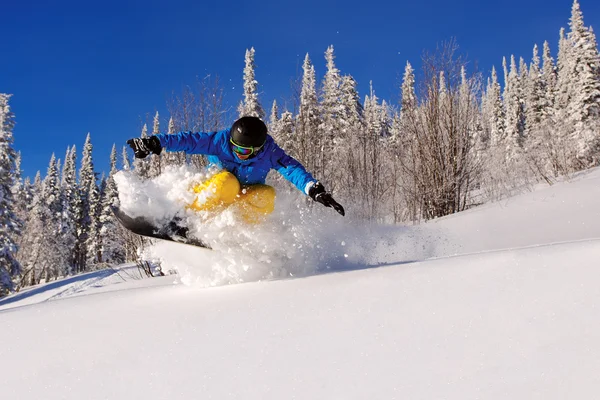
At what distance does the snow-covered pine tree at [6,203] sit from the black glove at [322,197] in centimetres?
2620

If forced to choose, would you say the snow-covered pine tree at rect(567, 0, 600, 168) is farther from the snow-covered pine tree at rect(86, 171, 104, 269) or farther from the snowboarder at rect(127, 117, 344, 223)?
the snow-covered pine tree at rect(86, 171, 104, 269)

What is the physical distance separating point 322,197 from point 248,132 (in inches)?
32.2

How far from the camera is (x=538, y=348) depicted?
1592 mm

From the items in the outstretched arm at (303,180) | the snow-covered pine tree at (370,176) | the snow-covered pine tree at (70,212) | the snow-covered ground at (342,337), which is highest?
the snow-covered pine tree at (70,212)

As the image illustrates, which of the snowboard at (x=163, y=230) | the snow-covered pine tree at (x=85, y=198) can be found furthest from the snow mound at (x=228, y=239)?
the snow-covered pine tree at (x=85, y=198)

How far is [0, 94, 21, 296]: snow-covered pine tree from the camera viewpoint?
24484 mm

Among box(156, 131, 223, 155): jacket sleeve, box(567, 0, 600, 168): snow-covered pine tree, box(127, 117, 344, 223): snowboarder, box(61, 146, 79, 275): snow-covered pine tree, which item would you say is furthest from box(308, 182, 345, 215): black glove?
box(61, 146, 79, 275): snow-covered pine tree

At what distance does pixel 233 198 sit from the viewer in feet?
12.3

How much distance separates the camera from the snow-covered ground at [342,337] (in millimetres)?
1553

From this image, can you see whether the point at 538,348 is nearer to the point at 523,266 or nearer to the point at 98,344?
the point at 523,266

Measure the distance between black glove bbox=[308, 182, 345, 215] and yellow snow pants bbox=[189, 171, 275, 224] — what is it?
13.5 inches

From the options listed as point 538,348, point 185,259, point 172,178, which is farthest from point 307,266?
point 538,348

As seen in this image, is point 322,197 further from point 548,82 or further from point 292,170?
point 548,82

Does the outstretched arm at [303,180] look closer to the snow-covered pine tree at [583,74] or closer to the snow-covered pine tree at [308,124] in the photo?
the snow-covered pine tree at [308,124]
